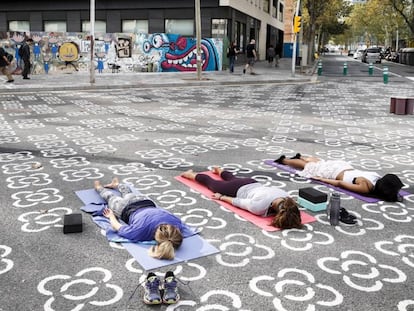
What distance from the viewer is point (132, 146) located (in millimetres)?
9219

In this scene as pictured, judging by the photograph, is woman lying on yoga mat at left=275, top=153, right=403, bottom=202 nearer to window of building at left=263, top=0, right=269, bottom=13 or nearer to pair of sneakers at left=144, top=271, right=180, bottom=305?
pair of sneakers at left=144, top=271, right=180, bottom=305

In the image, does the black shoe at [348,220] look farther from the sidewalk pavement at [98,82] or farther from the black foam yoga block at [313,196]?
the sidewalk pavement at [98,82]

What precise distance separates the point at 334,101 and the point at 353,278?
47.4 ft

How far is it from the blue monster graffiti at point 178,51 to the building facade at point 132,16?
2177 millimetres

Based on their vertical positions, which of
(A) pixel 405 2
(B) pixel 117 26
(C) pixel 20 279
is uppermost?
(A) pixel 405 2

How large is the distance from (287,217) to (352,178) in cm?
181

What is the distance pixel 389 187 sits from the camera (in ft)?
19.6

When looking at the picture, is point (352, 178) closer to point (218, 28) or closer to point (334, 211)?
point (334, 211)

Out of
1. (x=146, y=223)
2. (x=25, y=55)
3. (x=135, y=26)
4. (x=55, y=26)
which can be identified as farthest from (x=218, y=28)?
(x=146, y=223)

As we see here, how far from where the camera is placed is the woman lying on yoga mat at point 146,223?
4352mm

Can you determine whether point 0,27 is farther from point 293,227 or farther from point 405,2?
point 405,2

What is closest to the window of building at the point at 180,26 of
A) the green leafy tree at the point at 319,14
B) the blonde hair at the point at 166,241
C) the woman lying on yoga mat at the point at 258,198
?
the green leafy tree at the point at 319,14

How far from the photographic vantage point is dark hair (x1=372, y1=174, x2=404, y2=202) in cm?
595

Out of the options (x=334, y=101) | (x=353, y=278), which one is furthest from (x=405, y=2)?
(x=353, y=278)
